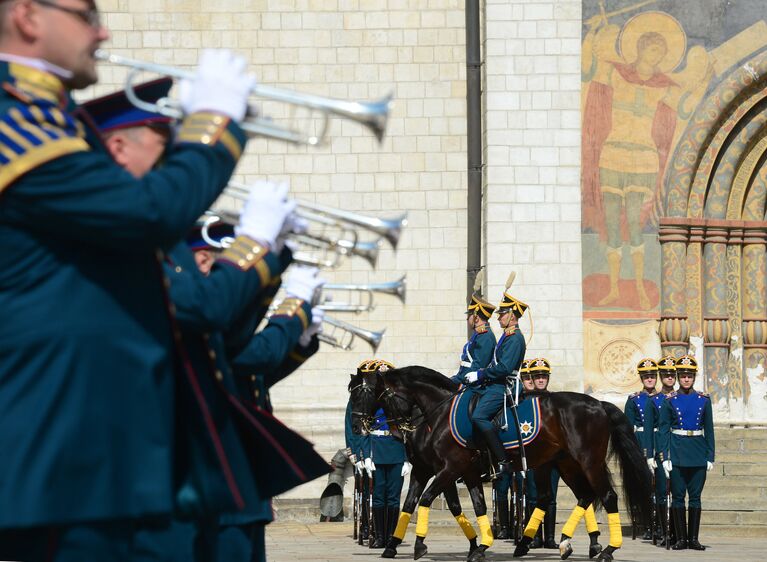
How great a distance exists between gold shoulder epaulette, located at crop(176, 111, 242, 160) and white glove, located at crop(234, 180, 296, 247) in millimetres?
435

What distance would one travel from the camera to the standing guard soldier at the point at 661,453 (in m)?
15.5

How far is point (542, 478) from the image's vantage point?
13.8 meters

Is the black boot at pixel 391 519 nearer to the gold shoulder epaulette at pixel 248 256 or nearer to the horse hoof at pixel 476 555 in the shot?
the horse hoof at pixel 476 555

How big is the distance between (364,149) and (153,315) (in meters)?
15.9

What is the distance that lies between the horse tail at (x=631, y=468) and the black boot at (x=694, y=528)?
1273mm

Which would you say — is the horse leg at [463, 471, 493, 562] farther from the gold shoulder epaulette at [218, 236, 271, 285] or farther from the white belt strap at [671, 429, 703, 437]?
the gold shoulder epaulette at [218, 236, 271, 285]

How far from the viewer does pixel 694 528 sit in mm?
14836

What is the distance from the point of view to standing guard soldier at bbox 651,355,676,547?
50.8 ft

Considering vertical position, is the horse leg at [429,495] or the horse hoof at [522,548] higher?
the horse leg at [429,495]

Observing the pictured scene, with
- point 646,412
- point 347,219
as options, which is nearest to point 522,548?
point 646,412

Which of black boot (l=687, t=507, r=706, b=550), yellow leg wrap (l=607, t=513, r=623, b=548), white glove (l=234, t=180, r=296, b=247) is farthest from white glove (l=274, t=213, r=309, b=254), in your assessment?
black boot (l=687, t=507, r=706, b=550)

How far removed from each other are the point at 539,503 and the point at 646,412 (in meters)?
2.63

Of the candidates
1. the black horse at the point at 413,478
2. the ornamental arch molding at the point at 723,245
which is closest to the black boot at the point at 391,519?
the black horse at the point at 413,478

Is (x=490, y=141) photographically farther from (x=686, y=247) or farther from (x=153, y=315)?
(x=153, y=315)
